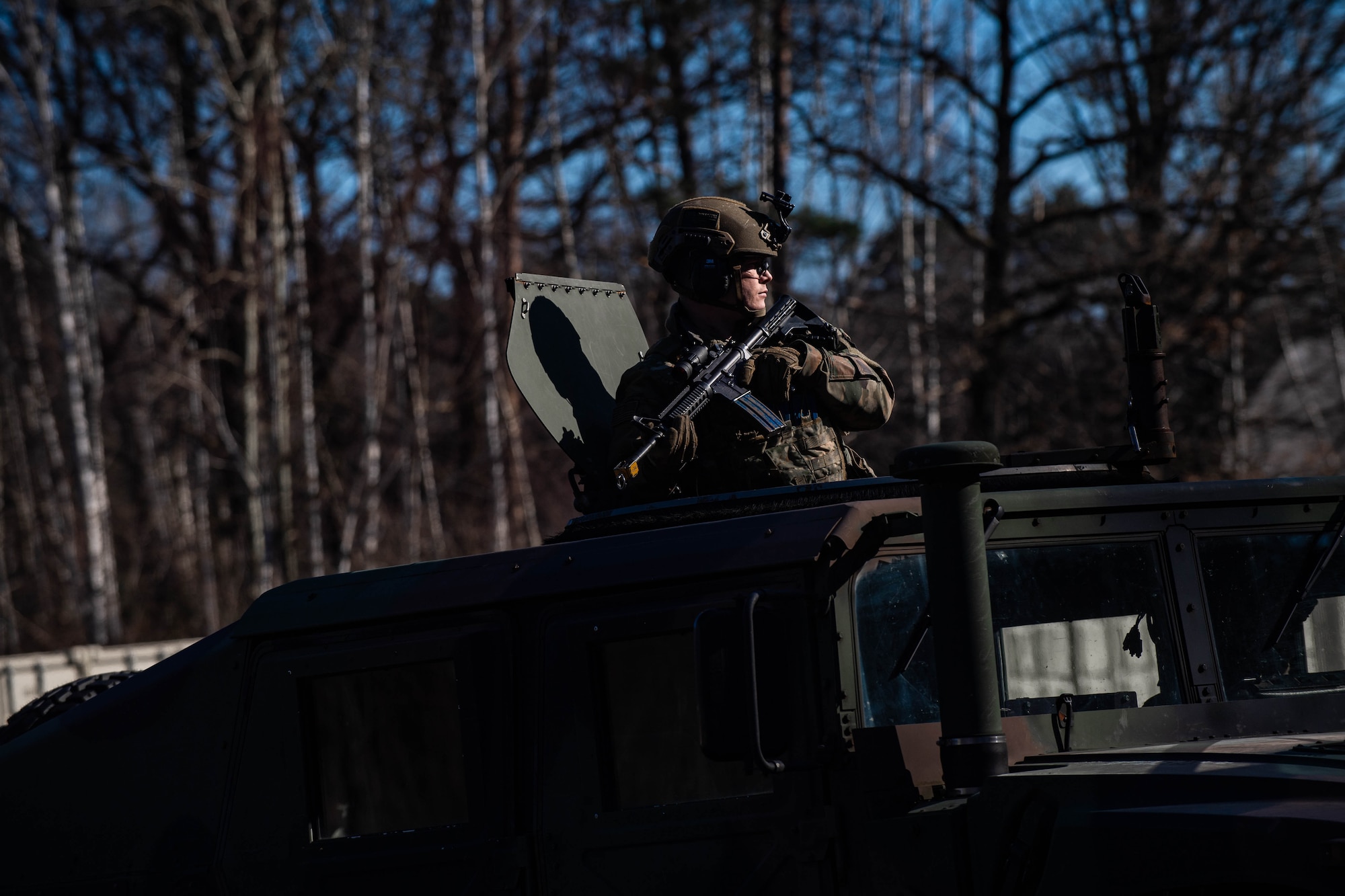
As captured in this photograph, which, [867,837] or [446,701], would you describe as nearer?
[867,837]

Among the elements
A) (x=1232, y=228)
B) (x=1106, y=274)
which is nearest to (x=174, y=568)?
(x=1106, y=274)

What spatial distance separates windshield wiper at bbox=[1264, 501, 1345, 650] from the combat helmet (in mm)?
1778

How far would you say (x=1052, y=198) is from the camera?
18.5 m

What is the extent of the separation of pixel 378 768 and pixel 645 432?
1152 millimetres

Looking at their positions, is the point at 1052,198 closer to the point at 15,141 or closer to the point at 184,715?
the point at 15,141

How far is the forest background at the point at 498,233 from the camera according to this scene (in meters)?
16.0

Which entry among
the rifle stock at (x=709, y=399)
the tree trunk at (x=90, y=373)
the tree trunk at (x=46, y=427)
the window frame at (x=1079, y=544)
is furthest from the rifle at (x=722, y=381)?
the tree trunk at (x=46, y=427)

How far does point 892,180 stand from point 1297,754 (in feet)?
49.0

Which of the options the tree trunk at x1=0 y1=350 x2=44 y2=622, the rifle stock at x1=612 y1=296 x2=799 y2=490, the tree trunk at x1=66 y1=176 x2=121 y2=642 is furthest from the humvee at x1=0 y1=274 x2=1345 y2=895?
the tree trunk at x1=0 y1=350 x2=44 y2=622

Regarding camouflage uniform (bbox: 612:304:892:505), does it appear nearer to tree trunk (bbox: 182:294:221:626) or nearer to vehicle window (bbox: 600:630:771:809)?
vehicle window (bbox: 600:630:771:809)

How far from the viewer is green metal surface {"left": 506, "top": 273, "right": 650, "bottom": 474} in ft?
14.9

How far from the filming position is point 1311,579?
3.43m

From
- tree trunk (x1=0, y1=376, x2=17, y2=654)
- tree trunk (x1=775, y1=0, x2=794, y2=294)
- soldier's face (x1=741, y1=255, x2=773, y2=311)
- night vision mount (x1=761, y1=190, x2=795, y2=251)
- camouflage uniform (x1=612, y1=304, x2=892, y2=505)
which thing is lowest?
camouflage uniform (x1=612, y1=304, x2=892, y2=505)

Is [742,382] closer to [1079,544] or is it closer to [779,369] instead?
[779,369]
